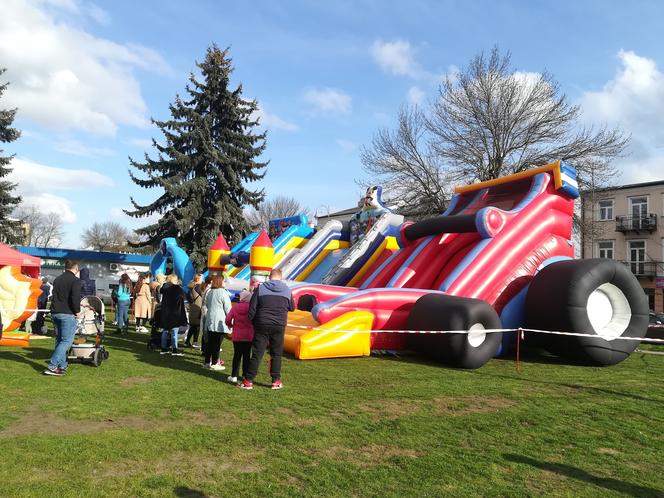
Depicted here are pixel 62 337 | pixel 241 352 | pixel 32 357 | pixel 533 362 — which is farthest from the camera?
pixel 533 362

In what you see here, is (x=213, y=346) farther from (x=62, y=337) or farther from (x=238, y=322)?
(x=62, y=337)

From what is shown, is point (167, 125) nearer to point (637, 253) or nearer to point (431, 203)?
point (431, 203)

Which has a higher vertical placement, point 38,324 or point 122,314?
point 122,314

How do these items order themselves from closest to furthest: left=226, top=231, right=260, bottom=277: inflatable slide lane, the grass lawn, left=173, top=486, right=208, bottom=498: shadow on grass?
left=173, top=486, right=208, bottom=498: shadow on grass → the grass lawn → left=226, top=231, right=260, bottom=277: inflatable slide lane

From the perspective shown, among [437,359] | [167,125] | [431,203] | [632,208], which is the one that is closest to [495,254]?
[437,359]

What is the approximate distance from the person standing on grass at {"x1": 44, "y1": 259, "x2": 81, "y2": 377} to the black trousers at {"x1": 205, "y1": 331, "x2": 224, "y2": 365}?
1.81 m

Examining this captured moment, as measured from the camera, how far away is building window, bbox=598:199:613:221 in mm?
33406

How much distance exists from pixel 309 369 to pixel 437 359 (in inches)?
87.9

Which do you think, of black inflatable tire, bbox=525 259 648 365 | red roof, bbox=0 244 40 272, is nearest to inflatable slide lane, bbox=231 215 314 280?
red roof, bbox=0 244 40 272

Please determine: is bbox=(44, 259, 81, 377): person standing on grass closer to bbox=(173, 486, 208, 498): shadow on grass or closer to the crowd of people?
the crowd of people

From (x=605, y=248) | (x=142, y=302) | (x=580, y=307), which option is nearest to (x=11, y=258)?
(x=142, y=302)

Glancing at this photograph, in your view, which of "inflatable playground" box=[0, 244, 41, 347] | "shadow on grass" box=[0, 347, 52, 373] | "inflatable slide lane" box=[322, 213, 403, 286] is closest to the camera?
"shadow on grass" box=[0, 347, 52, 373]

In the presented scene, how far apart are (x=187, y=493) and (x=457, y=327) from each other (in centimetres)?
567

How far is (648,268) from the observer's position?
31.8 m
